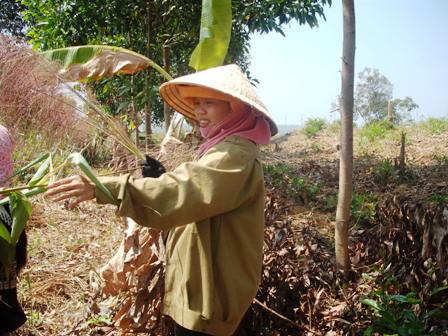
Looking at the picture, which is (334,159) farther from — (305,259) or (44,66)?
(44,66)

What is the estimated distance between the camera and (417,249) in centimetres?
242

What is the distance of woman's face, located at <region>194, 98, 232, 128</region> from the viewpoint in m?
1.54

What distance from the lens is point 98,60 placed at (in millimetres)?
2840

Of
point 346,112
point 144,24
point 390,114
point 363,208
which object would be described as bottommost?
point 363,208

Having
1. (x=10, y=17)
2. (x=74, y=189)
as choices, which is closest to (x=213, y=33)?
(x=74, y=189)

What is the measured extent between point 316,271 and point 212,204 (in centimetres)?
149

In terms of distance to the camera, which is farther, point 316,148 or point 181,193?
point 316,148

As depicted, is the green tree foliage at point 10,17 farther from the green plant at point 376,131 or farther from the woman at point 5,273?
the woman at point 5,273

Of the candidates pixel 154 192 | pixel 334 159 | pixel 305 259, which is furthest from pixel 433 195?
pixel 154 192

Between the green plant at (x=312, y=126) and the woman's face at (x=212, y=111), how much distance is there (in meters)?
8.10

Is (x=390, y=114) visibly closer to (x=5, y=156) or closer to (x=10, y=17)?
(x=5, y=156)

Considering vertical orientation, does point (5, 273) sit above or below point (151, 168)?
below

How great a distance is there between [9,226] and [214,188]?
1.07 meters

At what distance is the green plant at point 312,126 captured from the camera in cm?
955
